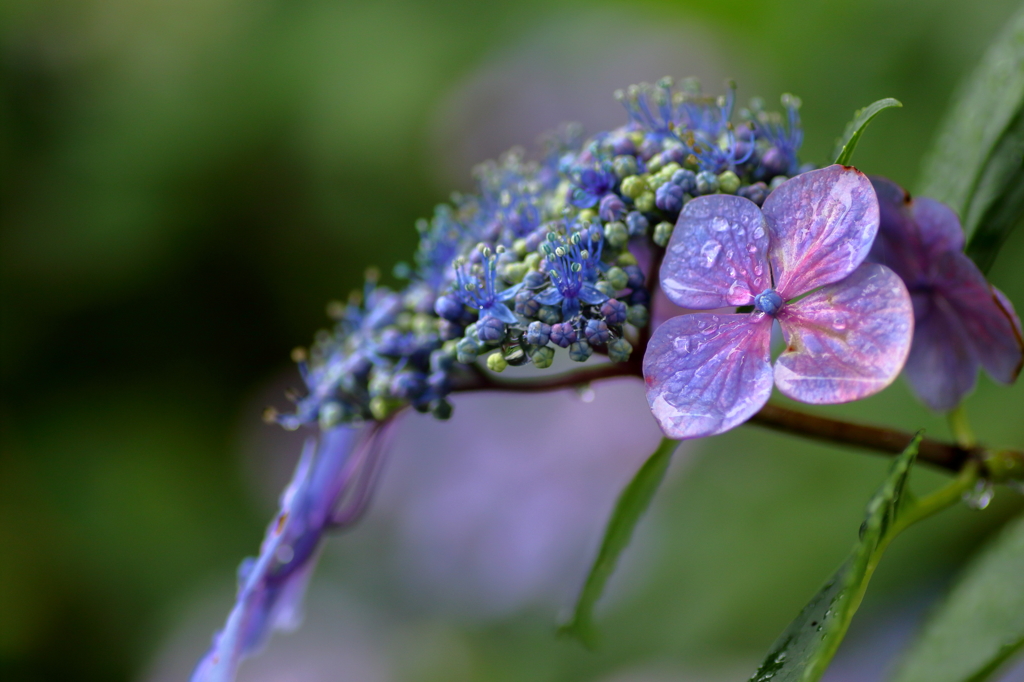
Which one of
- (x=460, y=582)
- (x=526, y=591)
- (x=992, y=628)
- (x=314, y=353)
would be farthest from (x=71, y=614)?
(x=992, y=628)

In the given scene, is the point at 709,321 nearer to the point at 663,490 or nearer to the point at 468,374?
the point at 468,374

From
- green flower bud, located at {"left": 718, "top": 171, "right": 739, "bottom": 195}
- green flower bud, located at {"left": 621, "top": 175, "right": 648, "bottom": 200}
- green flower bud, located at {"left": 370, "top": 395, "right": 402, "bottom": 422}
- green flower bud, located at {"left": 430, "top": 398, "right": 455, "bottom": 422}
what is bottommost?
green flower bud, located at {"left": 370, "top": 395, "right": 402, "bottom": 422}

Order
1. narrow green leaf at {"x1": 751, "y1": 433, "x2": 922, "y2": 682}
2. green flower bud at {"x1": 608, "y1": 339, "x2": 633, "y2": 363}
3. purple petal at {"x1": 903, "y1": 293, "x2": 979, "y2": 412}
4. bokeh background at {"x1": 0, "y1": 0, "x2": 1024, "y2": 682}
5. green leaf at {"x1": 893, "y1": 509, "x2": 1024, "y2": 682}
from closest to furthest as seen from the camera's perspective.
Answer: narrow green leaf at {"x1": 751, "y1": 433, "x2": 922, "y2": 682}
green flower bud at {"x1": 608, "y1": 339, "x2": 633, "y2": 363}
purple petal at {"x1": 903, "y1": 293, "x2": 979, "y2": 412}
green leaf at {"x1": 893, "y1": 509, "x2": 1024, "y2": 682}
bokeh background at {"x1": 0, "y1": 0, "x2": 1024, "y2": 682}

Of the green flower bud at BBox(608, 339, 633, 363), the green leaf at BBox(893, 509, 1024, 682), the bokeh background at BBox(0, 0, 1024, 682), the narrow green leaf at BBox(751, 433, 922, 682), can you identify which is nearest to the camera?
the narrow green leaf at BBox(751, 433, 922, 682)

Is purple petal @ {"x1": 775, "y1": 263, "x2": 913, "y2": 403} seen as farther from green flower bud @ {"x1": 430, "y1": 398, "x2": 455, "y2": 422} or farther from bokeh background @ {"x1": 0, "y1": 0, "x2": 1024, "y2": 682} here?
bokeh background @ {"x1": 0, "y1": 0, "x2": 1024, "y2": 682}

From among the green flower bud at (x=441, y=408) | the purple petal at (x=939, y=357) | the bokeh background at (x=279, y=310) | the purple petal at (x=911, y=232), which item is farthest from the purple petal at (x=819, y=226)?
the bokeh background at (x=279, y=310)

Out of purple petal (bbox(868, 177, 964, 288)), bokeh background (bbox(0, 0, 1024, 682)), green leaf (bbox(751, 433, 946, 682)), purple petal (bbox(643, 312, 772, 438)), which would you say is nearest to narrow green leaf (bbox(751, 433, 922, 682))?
green leaf (bbox(751, 433, 946, 682))
